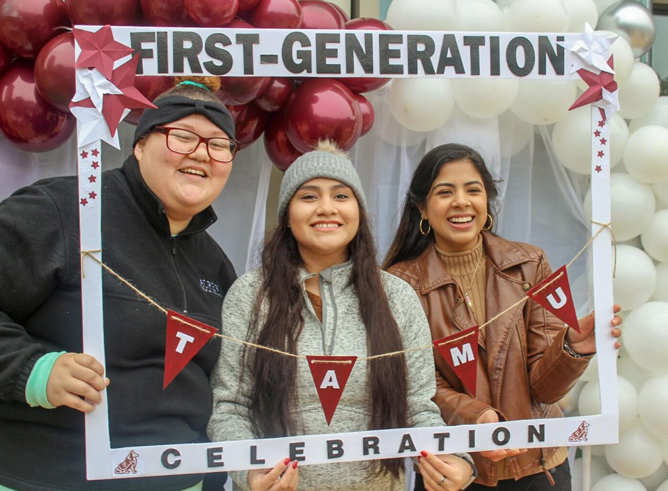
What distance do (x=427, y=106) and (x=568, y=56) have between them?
70cm

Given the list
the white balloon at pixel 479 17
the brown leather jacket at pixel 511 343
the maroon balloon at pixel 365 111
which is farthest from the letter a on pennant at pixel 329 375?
the white balloon at pixel 479 17

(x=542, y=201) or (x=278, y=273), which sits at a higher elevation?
(x=542, y=201)

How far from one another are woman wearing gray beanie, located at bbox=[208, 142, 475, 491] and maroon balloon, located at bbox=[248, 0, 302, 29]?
58 centimetres

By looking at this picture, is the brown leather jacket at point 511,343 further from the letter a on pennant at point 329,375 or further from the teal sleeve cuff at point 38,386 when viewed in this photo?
the teal sleeve cuff at point 38,386

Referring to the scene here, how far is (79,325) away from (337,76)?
0.91 m

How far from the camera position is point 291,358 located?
1635 mm

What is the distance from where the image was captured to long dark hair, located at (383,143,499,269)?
2070mm

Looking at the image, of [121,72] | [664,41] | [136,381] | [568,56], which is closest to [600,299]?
[568,56]

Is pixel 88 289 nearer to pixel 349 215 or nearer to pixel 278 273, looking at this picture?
pixel 278 273

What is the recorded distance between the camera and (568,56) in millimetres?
1686

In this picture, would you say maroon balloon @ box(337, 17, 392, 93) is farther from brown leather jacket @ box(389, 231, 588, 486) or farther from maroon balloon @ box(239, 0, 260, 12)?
brown leather jacket @ box(389, 231, 588, 486)

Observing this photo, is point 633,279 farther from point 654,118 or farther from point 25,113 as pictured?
point 25,113

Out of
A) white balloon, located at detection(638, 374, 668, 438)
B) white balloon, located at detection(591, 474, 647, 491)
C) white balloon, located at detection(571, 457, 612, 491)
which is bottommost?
white balloon, located at detection(591, 474, 647, 491)

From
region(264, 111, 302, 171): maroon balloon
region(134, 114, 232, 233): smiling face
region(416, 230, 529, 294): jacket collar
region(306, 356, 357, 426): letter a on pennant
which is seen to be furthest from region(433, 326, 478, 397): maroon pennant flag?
region(264, 111, 302, 171): maroon balloon
